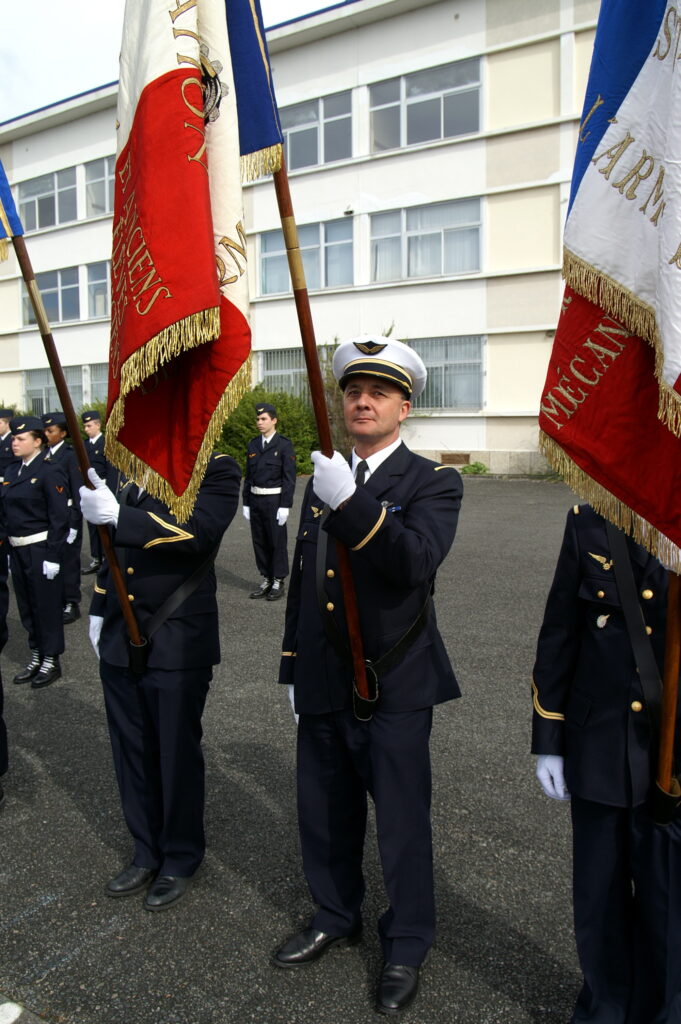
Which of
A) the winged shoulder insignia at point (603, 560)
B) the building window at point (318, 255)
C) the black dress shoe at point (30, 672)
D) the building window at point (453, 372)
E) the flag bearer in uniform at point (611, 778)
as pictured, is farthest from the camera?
the building window at point (318, 255)

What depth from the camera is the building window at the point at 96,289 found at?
27875 millimetres

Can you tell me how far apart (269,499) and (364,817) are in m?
6.43

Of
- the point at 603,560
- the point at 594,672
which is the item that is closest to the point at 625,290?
the point at 603,560

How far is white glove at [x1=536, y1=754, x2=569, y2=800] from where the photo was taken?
2469 millimetres

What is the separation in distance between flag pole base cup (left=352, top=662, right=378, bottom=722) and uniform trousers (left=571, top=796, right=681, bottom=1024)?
Answer: 2.26 feet

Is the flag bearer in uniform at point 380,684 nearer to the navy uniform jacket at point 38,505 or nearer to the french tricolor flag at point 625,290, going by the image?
the french tricolor flag at point 625,290

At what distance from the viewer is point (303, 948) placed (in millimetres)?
2777

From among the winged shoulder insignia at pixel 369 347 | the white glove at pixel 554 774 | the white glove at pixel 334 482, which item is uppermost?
the winged shoulder insignia at pixel 369 347

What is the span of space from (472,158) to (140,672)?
20.2 meters

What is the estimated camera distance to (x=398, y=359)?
9.20 ft

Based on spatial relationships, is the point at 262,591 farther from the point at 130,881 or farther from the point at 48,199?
the point at 48,199

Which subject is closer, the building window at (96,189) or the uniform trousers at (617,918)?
the uniform trousers at (617,918)

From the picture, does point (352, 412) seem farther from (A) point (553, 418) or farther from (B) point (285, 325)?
(B) point (285, 325)

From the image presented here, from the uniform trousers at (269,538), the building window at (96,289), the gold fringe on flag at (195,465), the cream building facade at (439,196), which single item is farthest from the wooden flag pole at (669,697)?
the building window at (96,289)
